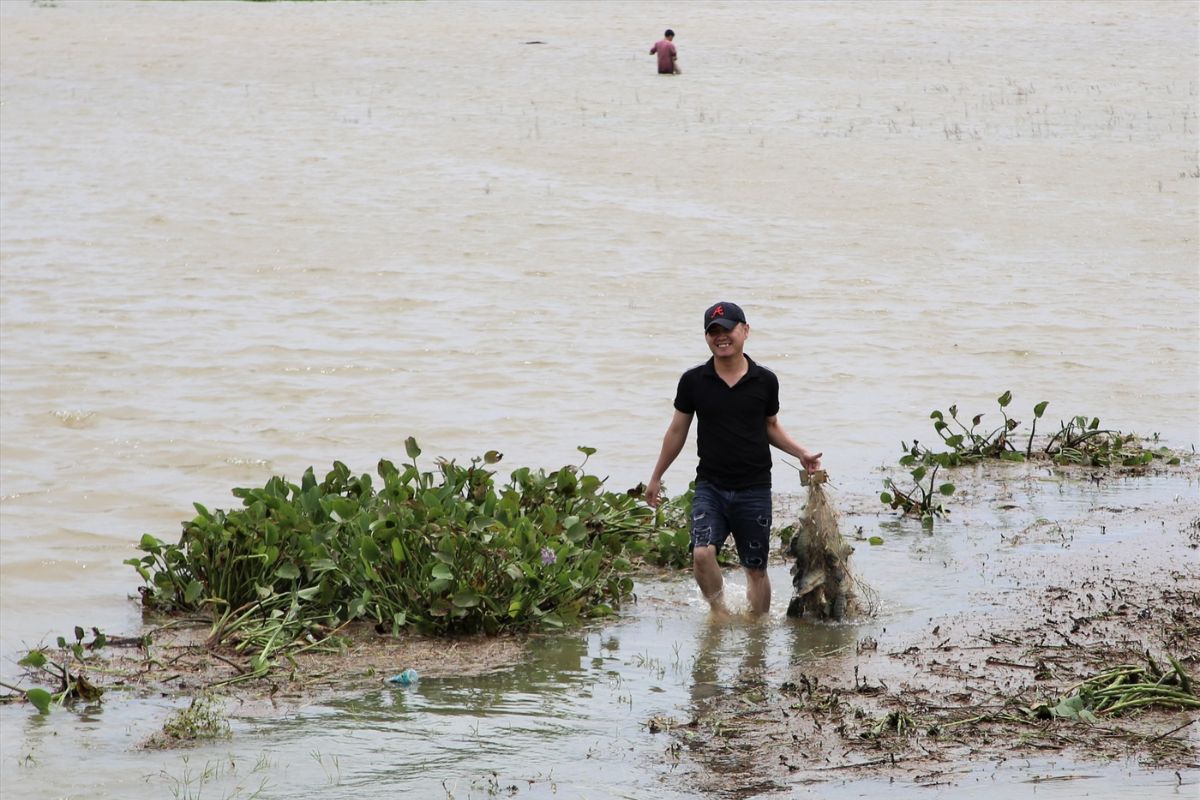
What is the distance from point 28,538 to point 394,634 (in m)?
3.15

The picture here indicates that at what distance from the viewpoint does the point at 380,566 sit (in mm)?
7117

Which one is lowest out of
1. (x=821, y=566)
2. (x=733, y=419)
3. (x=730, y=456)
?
(x=821, y=566)

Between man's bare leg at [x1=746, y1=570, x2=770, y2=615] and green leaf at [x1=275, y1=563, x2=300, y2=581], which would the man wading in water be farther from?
green leaf at [x1=275, y1=563, x2=300, y2=581]

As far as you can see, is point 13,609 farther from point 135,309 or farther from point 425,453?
point 135,309

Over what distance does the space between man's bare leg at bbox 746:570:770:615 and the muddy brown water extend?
23 centimetres

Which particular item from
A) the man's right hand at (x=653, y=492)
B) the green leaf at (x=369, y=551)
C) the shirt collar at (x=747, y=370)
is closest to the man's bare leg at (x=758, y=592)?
the man's right hand at (x=653, y=492)

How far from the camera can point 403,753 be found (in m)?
5.51

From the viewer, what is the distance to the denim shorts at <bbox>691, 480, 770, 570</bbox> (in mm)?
7293

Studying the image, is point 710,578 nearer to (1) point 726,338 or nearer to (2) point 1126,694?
(1) point 726,338

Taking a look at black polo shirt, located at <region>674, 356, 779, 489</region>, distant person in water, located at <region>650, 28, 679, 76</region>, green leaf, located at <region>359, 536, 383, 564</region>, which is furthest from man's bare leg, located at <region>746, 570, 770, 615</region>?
distant person in water, located at <region>650, 28, 679, 76</region>

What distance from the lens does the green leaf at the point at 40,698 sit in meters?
5.88

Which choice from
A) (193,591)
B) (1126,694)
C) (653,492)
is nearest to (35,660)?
(193,591)

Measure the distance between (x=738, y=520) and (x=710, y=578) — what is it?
31cm

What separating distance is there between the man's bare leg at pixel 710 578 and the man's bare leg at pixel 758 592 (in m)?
0.04
